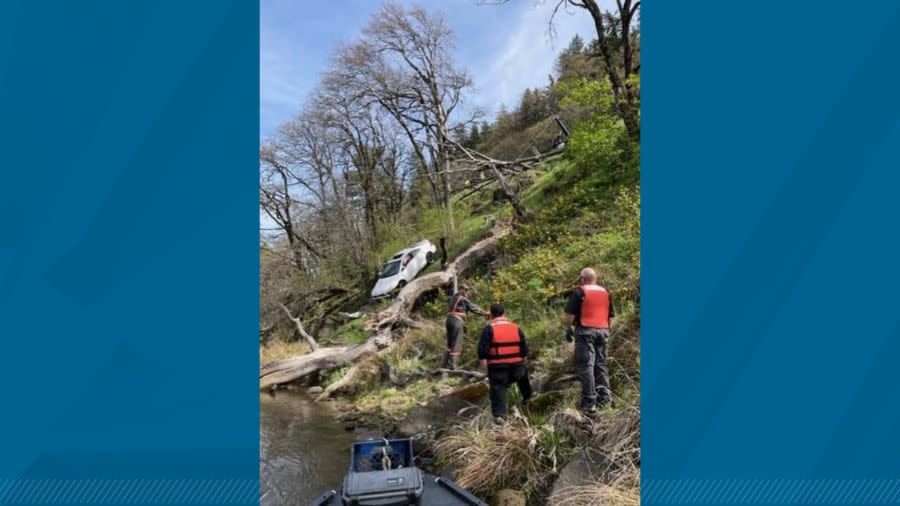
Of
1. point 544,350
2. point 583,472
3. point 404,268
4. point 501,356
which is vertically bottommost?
point 583,472

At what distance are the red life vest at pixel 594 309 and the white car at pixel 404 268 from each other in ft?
34.6

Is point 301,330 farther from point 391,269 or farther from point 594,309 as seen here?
point 594,309

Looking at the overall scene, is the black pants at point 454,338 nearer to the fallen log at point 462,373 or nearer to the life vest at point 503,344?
the fallen log at point 462,373

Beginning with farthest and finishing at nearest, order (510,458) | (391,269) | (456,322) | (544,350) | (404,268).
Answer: (391,269), (404,268), (456,322), (544,350), (510,458)

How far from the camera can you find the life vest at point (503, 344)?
20.2ft

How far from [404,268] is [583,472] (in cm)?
1185

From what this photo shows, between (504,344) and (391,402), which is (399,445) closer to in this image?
(504,344)

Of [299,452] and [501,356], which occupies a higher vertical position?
[501,356]

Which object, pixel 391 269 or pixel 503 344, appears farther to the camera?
pixel 391 269

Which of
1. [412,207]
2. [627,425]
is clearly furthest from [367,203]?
[627,425]

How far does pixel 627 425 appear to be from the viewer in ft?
16.6

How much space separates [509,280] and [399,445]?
598 centimetres

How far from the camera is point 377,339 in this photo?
12.4 meters

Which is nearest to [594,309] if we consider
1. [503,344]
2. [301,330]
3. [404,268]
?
[503,344]
